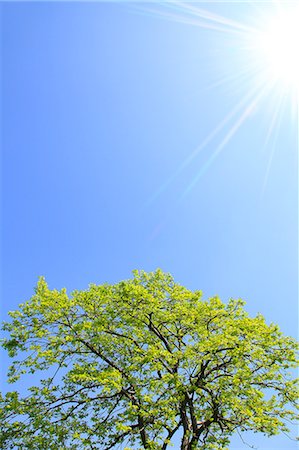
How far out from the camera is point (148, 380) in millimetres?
18391

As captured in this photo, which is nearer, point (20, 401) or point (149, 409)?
point (149, 409)

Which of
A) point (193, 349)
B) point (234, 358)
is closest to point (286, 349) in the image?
point (234, 358)

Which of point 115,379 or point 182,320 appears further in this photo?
point 182,320

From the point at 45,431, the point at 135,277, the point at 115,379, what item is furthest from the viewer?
the point at 135,277

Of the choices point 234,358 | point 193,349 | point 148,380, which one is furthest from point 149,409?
Result: point 234,358

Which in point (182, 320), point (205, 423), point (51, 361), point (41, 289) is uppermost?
point (41, 289)

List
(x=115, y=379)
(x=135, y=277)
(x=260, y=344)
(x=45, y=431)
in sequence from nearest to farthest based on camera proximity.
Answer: (x=115, y=379) < (x=45, y=431) < (x=260, y=344) < (x=135, y=277)

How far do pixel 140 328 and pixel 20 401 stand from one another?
6598mm

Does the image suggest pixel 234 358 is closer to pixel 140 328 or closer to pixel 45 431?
pixel 140 328

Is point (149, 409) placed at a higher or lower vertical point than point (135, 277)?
lower

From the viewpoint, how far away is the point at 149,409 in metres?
17.5

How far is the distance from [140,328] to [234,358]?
4967 mm

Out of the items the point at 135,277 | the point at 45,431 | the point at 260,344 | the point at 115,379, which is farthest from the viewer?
the point at 135,277

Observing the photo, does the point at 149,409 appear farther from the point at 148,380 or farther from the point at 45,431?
the point at 45,431
